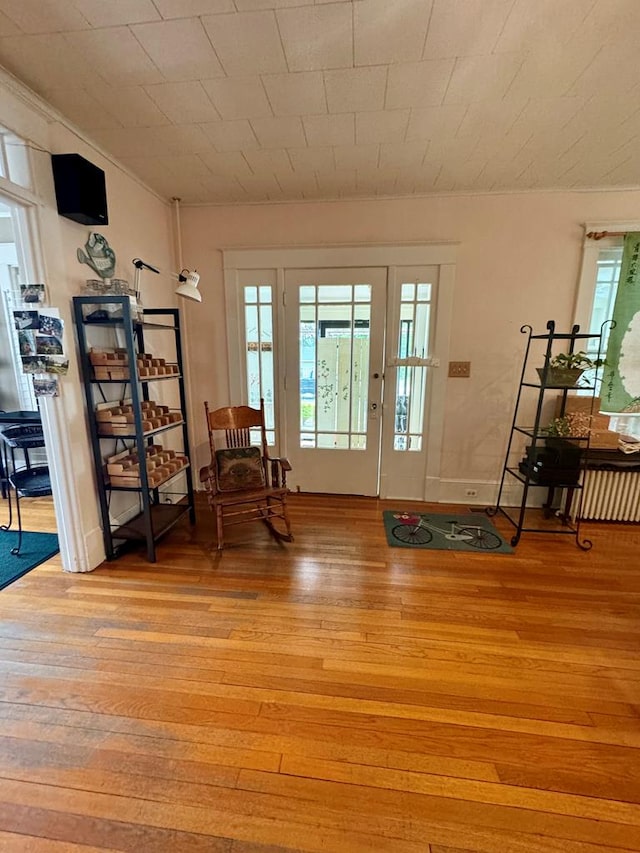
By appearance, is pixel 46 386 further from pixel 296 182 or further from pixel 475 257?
pixel 475 257

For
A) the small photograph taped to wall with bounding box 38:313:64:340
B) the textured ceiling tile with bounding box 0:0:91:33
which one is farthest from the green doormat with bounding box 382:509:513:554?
the textured ceiling tile with bounding box 0:0:91:33

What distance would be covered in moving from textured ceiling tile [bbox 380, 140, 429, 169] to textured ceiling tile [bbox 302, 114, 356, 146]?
0.25 meters

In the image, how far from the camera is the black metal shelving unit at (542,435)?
2490mm

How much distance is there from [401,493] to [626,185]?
2.91 metres

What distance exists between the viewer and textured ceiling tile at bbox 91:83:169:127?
176cm

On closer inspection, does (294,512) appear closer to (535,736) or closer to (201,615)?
(201,615)

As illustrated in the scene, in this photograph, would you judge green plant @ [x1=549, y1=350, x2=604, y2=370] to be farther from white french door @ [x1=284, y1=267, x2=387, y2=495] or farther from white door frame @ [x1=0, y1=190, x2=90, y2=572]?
white door frame @ [x1=0, y1=190, x2=90, y2=572]

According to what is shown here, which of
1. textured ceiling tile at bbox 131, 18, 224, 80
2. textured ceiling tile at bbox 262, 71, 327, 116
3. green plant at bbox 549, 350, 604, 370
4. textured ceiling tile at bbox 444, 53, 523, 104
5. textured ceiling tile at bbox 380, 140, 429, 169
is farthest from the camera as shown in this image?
green plant at bbox 549, 350, 604, 370

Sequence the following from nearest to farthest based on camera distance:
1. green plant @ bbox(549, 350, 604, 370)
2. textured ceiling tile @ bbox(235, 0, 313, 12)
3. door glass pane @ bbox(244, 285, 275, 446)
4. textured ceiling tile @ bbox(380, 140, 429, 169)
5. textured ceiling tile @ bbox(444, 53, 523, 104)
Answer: textured ceiling tile @ bbox(235, 0, 313, 12) → textured ceiling tile @ bbox(444, 53, 523, 104) → textured ceiling tile @ bbox(380, 140, 429, 169) → green plant @ bbox(549, 350, 604, 370) → door glass pane @ bbox(244, 285, 275, 446)

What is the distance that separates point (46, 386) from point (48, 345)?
0.73 ft

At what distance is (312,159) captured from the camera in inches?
92.9

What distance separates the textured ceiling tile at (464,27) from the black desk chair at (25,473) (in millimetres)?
2998

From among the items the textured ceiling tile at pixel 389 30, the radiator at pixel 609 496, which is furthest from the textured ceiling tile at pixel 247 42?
the radiator at pixel 609 496

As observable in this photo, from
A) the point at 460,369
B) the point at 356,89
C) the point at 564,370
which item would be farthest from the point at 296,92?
the point at 564,370
